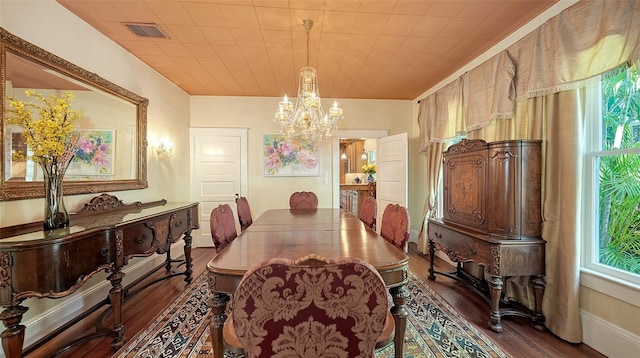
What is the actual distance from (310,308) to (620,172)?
2.39m

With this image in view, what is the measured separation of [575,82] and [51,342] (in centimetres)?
438

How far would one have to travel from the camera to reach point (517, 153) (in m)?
2.07

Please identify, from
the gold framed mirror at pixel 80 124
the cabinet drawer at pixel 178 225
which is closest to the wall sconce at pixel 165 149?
the gold framed mirror at pixel 80 124

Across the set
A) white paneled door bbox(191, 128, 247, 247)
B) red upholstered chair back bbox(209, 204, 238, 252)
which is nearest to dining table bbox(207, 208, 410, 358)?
red upholstered chair back bbox(209, 204, 238, 252)

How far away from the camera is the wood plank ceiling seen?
2152 millimetres

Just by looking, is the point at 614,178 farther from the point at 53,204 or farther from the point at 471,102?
the point at 53,204

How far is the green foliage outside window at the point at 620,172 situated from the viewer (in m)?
1.71

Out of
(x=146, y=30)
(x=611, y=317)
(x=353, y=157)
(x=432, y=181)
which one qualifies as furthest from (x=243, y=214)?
(x=353, y=157)

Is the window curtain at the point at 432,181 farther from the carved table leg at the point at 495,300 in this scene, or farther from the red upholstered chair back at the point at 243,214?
the red upholstered chair back at the point at 243,214

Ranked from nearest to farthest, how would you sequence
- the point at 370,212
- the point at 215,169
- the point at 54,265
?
the point at 54,265 < the point at 370,212 < the point at 215,169

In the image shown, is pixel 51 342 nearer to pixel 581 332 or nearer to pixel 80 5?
pixel 80 5

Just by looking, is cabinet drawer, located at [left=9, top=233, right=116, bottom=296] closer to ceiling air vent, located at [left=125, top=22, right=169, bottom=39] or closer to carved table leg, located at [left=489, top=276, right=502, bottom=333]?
ceiling air vent, located at [left=125, top=22, right=169, bottom=39]

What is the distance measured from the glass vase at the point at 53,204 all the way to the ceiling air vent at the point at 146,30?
1587 millimetres

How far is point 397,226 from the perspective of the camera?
2.10m
